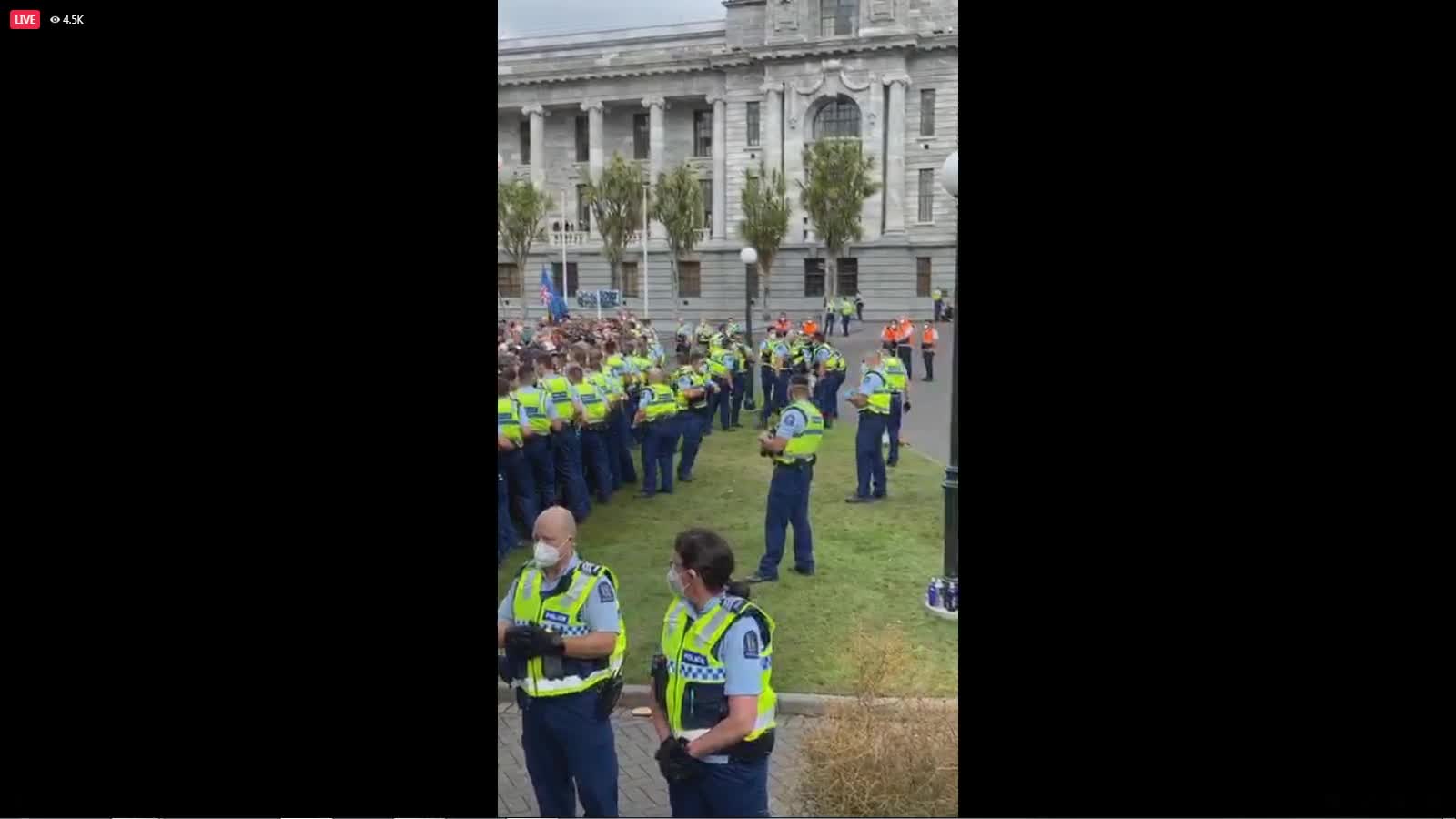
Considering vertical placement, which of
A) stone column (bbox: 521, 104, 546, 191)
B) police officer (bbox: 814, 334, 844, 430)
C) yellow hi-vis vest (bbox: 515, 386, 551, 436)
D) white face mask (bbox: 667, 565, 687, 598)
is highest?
stone column (bbox: 521, 104, 546, 191)

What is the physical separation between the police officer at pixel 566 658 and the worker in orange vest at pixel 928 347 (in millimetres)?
1247

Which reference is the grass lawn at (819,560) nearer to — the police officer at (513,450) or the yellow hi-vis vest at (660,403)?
the police officer at (513,450)

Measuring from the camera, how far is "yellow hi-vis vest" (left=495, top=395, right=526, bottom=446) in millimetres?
3484

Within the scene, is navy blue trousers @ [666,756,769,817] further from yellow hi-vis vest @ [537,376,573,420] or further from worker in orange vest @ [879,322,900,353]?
worker in orange vest @ [879,322,900,353]

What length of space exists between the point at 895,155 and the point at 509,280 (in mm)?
1423

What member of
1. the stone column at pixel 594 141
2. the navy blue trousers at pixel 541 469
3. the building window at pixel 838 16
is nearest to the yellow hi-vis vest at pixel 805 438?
the navy blue trousers at pixel 541 469

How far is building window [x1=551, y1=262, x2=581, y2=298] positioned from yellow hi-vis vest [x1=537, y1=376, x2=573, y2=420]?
42 cm

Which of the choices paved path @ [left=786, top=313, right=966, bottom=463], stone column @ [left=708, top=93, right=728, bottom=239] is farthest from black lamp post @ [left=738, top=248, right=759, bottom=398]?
paved path @ [left=786, top=313, right=966, bottom=463]

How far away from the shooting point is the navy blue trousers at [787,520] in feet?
10.3

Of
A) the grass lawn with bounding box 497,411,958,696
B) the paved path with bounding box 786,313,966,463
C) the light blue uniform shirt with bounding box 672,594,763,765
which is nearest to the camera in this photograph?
the light blue uniform shirt with bounding box 672,594,763,765
